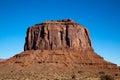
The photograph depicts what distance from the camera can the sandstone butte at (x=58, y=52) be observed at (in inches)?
3580

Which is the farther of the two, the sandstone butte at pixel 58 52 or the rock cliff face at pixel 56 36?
the rock cliff face at pixel 56 36

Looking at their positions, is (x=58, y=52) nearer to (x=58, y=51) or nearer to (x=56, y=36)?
(x=58, y=51)

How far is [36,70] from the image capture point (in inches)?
3423

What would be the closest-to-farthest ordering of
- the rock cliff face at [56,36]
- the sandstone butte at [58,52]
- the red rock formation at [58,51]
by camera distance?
the sandstone butte at [58,52]
the red rock formation at [58,51]
the rock cliff face at [56,36]

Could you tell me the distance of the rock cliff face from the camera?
104312mm

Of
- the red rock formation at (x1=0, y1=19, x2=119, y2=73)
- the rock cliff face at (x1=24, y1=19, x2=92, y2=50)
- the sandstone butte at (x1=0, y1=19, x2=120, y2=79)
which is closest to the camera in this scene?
the sandstone butte at (x1=0, y1=19, x2=120, y2=79)

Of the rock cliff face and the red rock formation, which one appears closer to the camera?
the red rock formation

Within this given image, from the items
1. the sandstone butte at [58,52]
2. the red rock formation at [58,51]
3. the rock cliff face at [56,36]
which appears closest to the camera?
the sandstone butte at [58,52]

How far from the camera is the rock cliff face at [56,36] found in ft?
342

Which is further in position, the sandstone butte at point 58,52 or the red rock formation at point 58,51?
the red rock formation at point 58,51

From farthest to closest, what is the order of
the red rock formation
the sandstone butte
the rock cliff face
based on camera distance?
the rock cliff face → the red rock formation → the sandstone butte

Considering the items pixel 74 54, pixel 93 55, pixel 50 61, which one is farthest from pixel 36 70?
pixel 93 55

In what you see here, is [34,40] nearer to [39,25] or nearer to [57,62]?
[39,25]

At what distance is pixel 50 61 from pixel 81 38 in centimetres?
2011
